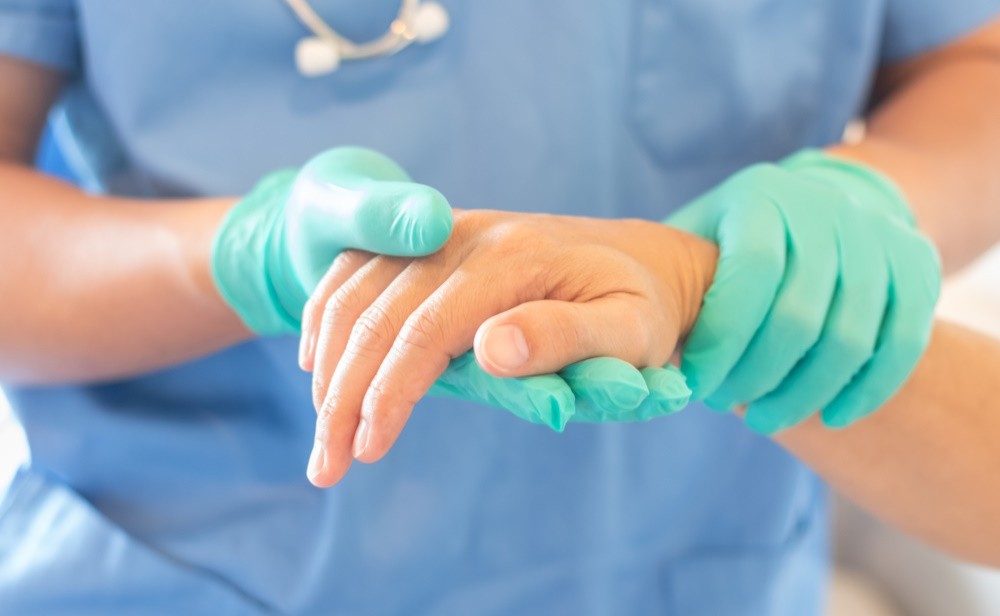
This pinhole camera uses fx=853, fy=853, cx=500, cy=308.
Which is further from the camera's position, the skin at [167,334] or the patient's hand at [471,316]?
the skin at [167,334]

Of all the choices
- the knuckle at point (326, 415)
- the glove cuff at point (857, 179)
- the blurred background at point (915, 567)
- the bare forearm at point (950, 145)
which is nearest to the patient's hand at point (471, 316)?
the knuckle at point (326, 415)

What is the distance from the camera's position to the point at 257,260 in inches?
22.2

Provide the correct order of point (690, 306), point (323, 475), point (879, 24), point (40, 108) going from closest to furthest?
point (323, 475)
point (690, 306)
point (40, 108)
point (879, 24)

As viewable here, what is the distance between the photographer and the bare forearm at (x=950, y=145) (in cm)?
72

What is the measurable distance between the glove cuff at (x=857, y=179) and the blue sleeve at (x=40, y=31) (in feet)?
1.82

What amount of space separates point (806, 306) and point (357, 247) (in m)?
0.28

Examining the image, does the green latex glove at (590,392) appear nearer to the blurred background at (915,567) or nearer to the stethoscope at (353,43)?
the stethoscope at (353,43)

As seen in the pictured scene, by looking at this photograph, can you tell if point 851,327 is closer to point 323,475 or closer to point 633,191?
point 633,191

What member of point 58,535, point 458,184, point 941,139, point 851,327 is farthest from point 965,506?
point 58,535

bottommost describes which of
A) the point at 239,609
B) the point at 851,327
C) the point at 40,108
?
the point at 239,609

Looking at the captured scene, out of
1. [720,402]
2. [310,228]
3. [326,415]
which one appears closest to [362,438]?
[326,415]

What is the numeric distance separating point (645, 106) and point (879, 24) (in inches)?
9.8

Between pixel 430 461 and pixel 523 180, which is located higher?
pixel 523 180

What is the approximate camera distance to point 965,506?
617mm
